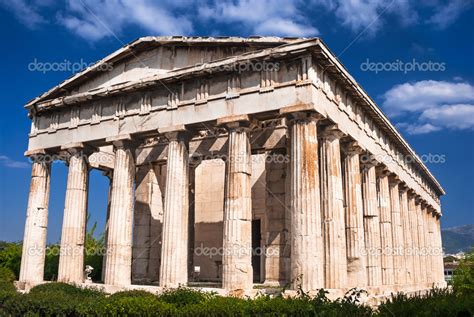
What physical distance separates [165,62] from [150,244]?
10.4 metres

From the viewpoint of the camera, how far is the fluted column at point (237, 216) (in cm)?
1736

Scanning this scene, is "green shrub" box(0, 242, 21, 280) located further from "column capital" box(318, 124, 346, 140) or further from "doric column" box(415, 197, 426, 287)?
"doric column" box(415, 197, 426, 287)

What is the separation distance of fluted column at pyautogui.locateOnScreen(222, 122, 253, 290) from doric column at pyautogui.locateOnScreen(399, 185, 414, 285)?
14960 millimetres

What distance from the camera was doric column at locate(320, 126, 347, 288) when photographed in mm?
18234

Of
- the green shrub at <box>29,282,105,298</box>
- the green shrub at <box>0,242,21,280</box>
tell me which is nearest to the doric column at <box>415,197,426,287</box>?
the green shrub at <box>29,282,105,298</box>

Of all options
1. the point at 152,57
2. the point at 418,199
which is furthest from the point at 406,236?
the point at 152,57

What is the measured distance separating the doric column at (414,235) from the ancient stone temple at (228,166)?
5.75ft

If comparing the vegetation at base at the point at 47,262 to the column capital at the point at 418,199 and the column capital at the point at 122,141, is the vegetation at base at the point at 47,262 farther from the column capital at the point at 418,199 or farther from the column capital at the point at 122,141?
the column capital at the point at 418,199

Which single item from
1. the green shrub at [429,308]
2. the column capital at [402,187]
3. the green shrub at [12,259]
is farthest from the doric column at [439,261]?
the green shrub at [429,308]

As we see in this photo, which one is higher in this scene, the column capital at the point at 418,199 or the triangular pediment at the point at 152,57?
the triangular pediment at the point at 152,57

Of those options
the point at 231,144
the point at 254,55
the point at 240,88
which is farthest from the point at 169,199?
the point at 254,55

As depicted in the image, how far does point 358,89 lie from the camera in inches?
835

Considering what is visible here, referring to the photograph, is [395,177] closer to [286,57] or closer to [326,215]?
[326,215]

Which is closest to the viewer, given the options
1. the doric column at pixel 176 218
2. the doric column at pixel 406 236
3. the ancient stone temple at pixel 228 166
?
the ancient stone temple at pixel 228 166
